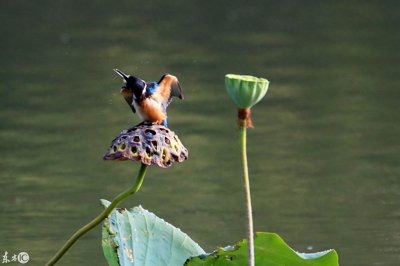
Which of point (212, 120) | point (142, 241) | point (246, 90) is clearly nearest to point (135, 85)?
point (142, 241)

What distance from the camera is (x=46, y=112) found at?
20.5 feet

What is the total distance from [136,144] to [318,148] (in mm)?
3905

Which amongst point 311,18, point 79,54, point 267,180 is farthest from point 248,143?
point 311,18

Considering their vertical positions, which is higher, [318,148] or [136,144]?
[318,148]

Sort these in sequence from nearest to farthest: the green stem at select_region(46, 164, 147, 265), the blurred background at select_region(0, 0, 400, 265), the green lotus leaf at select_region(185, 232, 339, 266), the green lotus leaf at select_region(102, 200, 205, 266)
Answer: the green stem at select_region(46, 164, 147, 265) < the green lotus leaf at select_region(185, 232, 339, 266) < the green lotus leaf at select_region(102, 200, 205, 266) < the blurred background at select_region(0, 0, 400, 265)

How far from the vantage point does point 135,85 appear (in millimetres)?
1688

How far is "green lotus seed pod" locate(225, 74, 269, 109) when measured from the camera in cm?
123

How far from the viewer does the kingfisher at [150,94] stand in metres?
1.67

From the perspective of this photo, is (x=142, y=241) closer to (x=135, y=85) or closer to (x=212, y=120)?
(x=135, y=85)

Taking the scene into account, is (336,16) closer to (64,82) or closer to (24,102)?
(64,82)

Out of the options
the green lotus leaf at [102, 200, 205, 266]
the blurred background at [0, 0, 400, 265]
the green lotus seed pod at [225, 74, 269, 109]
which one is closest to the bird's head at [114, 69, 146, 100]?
the green lotus leaf at [102, 200, 205, 266]

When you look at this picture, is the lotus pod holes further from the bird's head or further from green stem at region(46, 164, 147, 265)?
the bird's head

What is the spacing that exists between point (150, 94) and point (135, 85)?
0.03 metres

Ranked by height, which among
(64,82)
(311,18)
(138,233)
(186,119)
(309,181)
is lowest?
(138,233)
